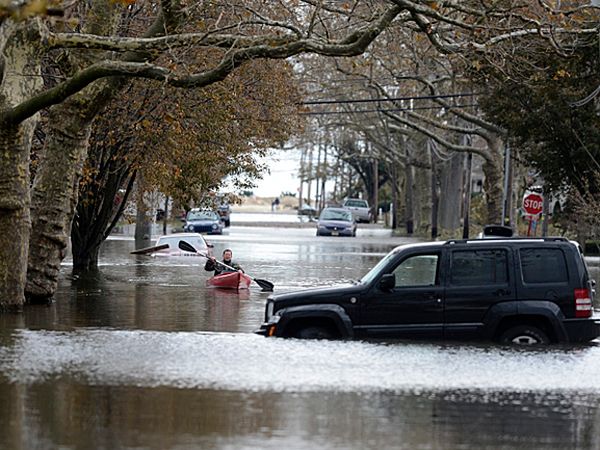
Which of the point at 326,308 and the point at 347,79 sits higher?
the point at 347,79

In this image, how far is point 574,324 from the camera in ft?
55.2

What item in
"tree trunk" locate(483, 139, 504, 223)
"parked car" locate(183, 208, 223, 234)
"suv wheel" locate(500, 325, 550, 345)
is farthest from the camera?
"parked car" locate(183, 208, 223, 234)

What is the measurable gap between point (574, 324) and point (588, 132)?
21179 mm

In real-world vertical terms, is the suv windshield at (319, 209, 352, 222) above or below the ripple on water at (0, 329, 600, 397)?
above

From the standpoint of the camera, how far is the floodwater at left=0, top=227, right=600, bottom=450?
35.4ft

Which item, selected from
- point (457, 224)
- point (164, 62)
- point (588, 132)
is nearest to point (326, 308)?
point (164, 62)

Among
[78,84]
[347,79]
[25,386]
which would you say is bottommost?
[25,386]

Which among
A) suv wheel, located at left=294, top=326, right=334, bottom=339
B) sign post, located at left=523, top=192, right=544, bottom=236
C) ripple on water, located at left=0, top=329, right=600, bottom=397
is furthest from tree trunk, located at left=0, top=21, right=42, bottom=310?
sign post, located at left=523, top=192, right=544, bottom=236

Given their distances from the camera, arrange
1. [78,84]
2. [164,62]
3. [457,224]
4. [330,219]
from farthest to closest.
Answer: [330,219], [457,224], [164,62], [78,84]

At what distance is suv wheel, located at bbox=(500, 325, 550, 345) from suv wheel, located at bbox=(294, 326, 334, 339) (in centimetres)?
222

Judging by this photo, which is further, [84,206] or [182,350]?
[84,206]

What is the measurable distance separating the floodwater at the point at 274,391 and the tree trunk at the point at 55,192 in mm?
3264

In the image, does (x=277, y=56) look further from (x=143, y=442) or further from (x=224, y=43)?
(x=143, y=442)

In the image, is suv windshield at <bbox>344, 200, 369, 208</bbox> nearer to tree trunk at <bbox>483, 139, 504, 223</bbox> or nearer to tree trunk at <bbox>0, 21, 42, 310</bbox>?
tree trunk at <bbox>483, 139, 504, 223</bbox>
